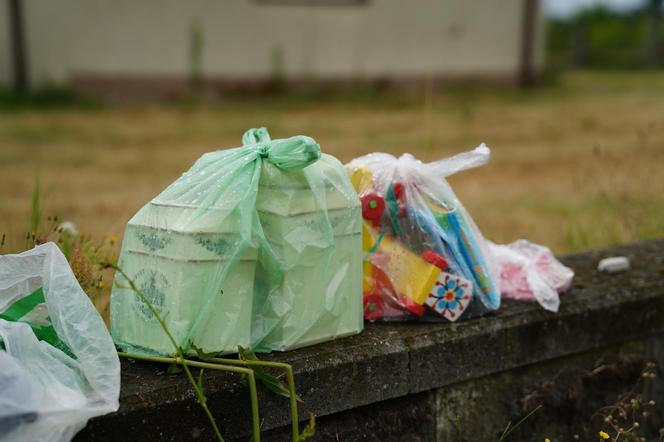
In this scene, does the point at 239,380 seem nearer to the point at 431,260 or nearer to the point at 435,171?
the point at 431,260

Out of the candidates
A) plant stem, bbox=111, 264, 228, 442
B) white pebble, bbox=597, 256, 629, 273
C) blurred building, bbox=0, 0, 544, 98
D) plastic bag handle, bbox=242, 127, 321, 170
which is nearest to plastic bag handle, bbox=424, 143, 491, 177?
plastic bag handle, bbox=242, 127, 321, 170

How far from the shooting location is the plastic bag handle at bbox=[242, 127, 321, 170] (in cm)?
181

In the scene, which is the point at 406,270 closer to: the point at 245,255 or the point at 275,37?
the point at 245,255

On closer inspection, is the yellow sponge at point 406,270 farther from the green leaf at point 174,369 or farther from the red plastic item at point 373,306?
the green leaf at point 174,369

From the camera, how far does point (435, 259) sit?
2186 millimetres

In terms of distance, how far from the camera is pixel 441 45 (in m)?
14.0

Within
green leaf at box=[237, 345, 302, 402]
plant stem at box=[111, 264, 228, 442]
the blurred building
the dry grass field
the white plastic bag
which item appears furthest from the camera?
the blurred building

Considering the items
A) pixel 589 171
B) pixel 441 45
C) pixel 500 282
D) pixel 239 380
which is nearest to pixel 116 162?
pixel 589 171

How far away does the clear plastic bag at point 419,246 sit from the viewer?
219 centimetres

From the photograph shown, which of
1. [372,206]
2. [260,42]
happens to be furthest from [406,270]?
[260,42]

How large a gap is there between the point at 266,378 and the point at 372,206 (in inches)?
25.2

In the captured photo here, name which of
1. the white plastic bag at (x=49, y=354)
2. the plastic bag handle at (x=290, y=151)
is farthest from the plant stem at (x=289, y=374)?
the plastic bag handle at (x=290, y=151)

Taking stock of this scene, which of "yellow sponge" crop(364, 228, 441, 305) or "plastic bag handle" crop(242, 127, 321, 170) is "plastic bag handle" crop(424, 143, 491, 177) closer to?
"yellow sponge" crop(364, 228, 441, 305)

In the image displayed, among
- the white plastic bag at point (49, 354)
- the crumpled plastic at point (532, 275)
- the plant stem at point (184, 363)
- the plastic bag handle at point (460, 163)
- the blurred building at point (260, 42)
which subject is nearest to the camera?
the white plastic bag at point (49, 354)
